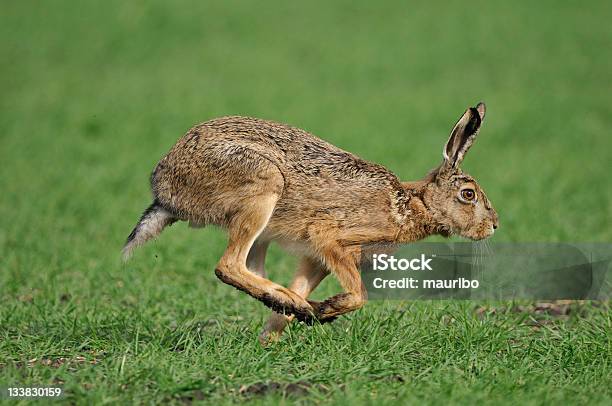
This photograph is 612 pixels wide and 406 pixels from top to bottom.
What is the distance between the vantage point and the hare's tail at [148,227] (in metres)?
5.85

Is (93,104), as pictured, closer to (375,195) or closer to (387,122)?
(387,122)

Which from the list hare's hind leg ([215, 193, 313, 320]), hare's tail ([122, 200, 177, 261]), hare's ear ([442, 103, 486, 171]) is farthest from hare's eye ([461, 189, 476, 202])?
hare's tail ([122, 200, 177, 261])

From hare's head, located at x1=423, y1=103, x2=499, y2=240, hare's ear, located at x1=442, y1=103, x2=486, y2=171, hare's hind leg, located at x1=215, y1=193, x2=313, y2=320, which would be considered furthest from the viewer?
hare's head, located at x1=423, y1=103, x2=499, y2=240

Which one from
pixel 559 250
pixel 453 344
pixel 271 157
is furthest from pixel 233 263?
pixel 559 250

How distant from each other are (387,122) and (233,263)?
30.8ft

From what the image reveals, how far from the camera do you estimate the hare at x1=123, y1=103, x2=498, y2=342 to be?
18.5 ft

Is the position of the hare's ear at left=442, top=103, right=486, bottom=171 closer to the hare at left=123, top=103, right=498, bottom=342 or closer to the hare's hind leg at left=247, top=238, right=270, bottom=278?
the hare at left=123, top=103, right=498, bottom=342

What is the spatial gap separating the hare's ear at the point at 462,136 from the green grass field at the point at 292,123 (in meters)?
0.98

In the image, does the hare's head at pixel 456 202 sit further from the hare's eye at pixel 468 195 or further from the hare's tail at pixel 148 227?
the hare's tail at pixel 148 227

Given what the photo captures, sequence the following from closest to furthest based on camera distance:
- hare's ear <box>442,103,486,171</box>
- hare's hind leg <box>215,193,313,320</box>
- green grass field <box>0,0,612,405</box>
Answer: green grass field <box>0,0,612,405</box> → hare's hind leg <box>215,193,313,320</box> → hare's ear <box>442,103,486,171</box>

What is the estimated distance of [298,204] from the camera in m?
5.83

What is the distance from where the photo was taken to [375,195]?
19.6 feet

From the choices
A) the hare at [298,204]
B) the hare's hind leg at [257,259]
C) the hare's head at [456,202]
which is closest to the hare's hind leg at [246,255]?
the hare at [298,204]

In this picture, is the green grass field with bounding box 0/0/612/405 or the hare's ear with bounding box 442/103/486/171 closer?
the green grass field with bounding box 0/0/612/405
